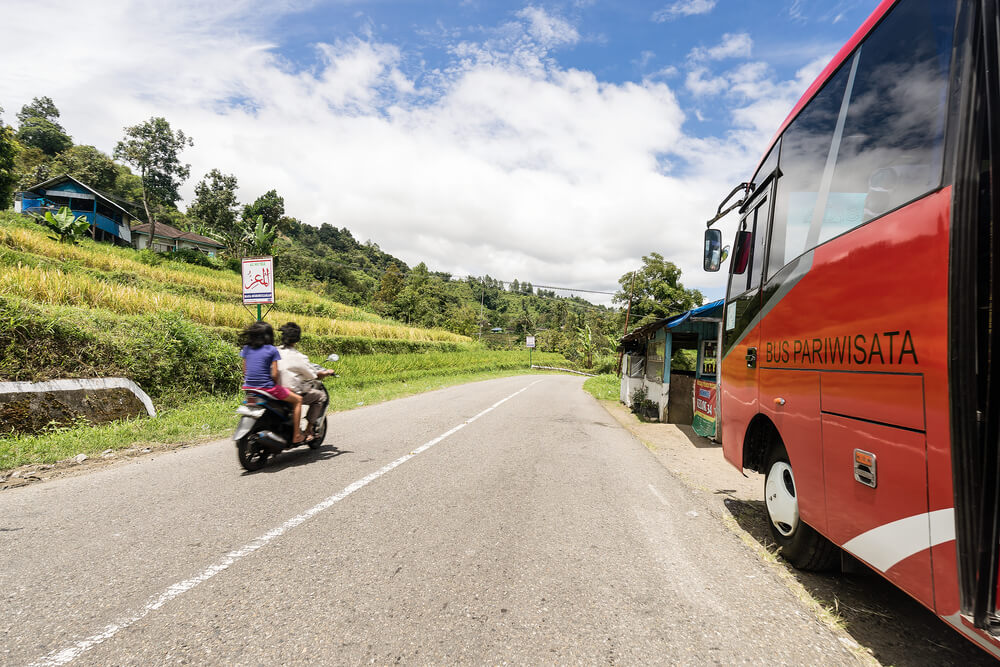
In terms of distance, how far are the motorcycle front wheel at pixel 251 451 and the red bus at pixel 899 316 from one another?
5.19 m

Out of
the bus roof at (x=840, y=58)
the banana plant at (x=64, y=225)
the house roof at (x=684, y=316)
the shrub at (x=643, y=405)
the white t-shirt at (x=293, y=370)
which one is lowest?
the shrub at (x=643, y=405)

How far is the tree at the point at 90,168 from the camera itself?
166ft

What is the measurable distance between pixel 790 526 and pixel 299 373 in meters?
5.31

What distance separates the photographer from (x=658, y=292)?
120 ft

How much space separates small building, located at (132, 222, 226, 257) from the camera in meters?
44.8

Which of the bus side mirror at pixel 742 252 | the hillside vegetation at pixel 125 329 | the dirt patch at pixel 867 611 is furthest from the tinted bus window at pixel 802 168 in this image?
the hillside vegetation at pixel 125 329

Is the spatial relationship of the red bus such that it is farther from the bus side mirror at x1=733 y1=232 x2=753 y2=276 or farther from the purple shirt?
the purple shirt

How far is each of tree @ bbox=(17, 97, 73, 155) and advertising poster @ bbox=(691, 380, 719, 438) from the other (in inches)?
3361

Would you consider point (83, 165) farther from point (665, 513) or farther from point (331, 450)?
point (665, 513)

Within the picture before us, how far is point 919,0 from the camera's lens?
2.33 metres

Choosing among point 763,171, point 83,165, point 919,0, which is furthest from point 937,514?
point 83,165

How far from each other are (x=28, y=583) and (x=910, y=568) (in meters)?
4.55

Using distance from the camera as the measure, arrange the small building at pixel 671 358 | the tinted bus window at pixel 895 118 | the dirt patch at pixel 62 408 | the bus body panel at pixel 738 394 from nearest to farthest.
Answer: the tinted bus window at pixel 895 118
the bus body panel at pixel 738 394
the dirt patch at pixel 62 408
the small building at pixel 671 358

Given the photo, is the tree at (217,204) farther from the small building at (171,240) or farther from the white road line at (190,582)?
the white road line at (190,582)
